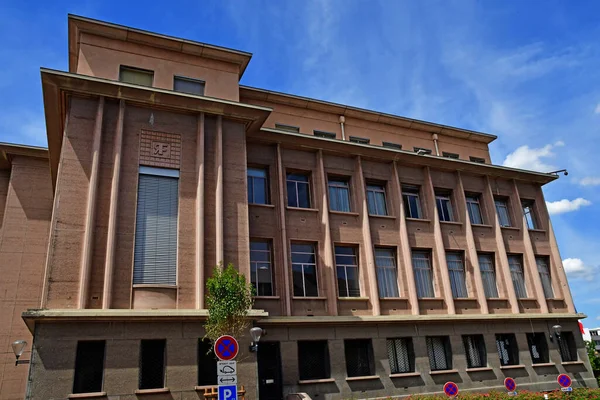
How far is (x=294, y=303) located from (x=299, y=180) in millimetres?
5789

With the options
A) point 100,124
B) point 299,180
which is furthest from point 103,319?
point 299,180

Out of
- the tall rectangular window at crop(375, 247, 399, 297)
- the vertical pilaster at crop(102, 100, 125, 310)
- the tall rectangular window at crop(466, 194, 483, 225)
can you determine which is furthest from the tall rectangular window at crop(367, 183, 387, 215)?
the vertical pilaster at crop(102, 100, 125, 310)

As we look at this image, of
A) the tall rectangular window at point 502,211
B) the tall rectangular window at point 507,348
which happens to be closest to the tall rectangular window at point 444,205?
the tall rectangular window at point 502,211

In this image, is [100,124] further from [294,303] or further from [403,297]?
[403,297]

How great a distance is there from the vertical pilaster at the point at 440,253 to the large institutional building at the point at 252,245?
0.32ft

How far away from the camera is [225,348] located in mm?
9227

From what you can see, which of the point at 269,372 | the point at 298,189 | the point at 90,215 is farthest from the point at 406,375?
the point at 90,215

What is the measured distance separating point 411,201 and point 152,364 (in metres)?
14.6

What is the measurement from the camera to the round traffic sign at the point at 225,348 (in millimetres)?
9133

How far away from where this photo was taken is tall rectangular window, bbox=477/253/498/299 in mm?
23594

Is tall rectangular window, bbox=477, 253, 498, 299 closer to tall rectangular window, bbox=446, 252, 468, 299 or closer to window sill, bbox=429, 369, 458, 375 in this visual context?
tall rectangular window, bbox=446, 252, 468, 299

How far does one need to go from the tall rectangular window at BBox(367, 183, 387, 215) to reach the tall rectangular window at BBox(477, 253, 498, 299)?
5.90m

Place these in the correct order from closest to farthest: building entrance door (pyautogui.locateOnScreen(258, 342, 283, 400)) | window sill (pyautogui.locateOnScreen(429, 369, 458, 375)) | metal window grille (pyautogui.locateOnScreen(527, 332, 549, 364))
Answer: building entrance door (pyautogui.locateOnScreen(258, 342, 283, 400))
window sill (pyautogui.locateOnScreen(429, 369, 458, 375))
metal window grille (pyautogui.locateOnScreen(527, 332, 549, 364))

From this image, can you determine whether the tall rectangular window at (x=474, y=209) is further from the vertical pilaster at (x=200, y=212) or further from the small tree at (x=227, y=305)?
the small tree at (x=227, y=305)
